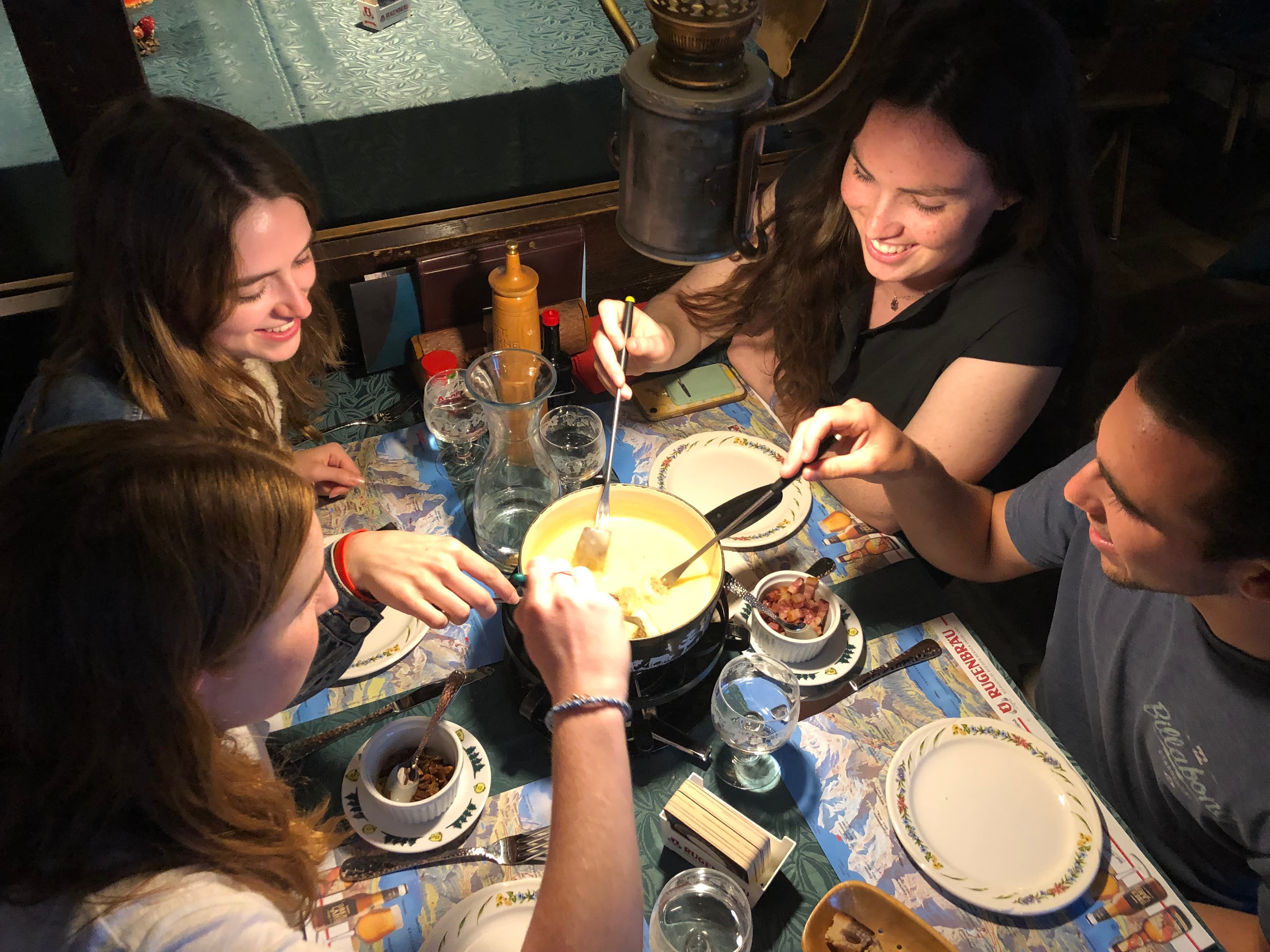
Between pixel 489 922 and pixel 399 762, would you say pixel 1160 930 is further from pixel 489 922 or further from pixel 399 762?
pixel 399 762

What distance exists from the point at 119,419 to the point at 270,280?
0.39 metres

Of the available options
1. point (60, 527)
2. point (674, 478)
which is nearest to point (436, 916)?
point (60, 527)

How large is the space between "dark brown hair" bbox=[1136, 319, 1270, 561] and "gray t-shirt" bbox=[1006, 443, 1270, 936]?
25 centimetres

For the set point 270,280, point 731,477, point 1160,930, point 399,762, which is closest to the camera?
point 1160,930

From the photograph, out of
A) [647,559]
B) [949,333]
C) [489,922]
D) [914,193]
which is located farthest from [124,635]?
[949,333]

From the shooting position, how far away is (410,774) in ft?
3.98

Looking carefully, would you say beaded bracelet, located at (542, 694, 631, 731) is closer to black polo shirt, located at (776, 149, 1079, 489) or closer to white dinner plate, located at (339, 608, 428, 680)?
white dinner plate, located at (339, 608, 428, 680)

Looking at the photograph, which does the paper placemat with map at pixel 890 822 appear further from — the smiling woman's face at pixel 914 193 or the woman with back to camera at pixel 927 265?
the smiling woman's face at pixel 914 193

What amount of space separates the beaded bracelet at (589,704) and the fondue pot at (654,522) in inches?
3.9

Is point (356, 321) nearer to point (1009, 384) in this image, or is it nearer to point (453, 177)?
point (453, 177)

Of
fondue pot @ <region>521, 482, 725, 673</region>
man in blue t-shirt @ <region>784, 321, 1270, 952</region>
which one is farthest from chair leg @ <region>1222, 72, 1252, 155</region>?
fondue pot @ <region>521, 482, 725, 673</region>

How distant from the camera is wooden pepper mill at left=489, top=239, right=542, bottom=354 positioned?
1.77 m

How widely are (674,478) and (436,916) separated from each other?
876 mm

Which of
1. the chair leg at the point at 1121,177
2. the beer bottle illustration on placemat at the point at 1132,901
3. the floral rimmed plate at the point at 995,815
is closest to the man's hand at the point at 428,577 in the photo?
the floral rimmed plate at the point at 995,815
